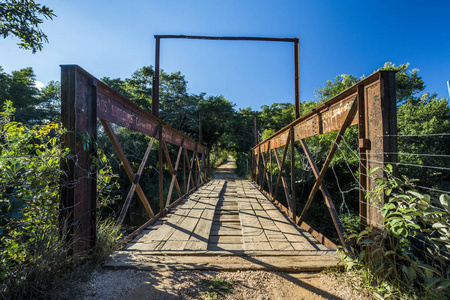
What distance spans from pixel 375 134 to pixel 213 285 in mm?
1781

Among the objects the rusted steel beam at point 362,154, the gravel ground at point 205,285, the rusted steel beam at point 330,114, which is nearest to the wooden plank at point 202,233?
the gravel ground at point 205,285

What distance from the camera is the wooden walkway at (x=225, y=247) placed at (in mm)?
1916

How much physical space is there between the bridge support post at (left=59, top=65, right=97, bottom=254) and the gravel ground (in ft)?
1.32

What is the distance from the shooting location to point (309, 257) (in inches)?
80.7

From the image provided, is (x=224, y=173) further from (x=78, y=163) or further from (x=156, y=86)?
(x=78, y=163)

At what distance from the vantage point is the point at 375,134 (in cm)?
164

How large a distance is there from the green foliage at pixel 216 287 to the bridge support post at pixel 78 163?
1086 millimetres

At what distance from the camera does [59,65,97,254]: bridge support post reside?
1.64 meters

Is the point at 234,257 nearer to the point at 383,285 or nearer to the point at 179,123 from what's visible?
the point at 383,285

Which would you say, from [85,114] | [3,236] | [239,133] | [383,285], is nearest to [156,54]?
[85,114]

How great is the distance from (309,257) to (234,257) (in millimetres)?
755

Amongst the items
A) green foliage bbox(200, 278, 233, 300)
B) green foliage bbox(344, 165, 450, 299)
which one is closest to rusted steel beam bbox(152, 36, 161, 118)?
green foliage bbox(200, 278, 233, 300)

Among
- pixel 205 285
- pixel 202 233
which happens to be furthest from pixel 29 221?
pixel 202 233

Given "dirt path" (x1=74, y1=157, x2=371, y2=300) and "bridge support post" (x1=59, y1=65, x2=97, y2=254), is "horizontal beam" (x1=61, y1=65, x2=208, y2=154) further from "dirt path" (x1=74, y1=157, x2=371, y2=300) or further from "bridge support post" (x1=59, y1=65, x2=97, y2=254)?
"dirt path" (x1=74, y1=157, x2=371, y2=300)
